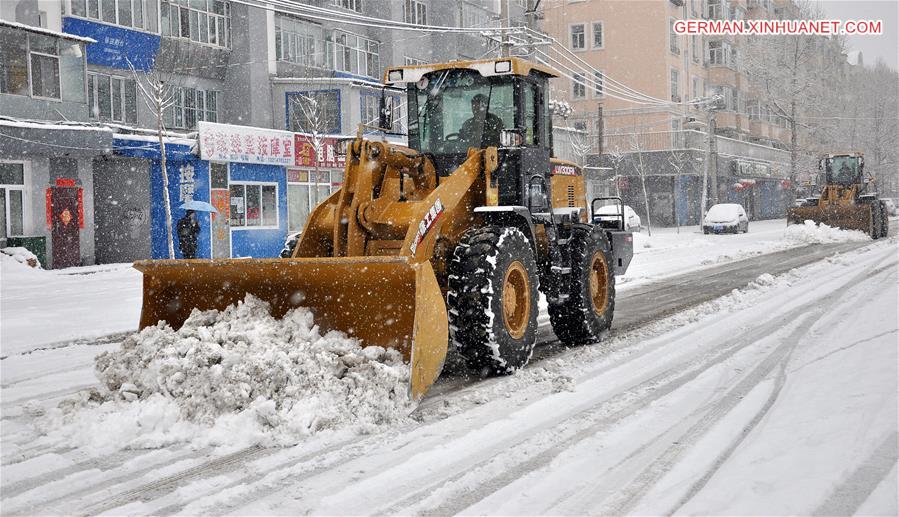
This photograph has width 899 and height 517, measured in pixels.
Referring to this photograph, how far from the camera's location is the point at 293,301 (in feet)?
21.5

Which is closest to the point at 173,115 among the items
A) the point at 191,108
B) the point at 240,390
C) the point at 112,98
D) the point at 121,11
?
the point at 191,108

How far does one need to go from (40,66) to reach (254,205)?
7.71 meters

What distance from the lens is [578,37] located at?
5119 cm

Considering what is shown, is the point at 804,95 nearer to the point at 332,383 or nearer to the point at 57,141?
the point at 57,141

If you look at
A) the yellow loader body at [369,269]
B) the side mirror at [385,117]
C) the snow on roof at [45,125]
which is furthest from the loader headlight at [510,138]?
the snow on roof at [45,125]

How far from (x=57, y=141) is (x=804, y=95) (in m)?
47.5

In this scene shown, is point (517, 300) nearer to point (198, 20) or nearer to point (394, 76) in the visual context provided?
point (394, 76)

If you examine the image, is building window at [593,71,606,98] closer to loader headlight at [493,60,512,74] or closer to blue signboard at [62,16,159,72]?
blue signboard at [62,16,159,72]

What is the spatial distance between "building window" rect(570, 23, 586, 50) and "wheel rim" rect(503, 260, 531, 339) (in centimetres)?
4592

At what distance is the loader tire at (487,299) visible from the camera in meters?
6.58

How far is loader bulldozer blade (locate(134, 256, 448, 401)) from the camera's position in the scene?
19.6ft

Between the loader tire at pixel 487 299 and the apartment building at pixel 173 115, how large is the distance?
12.5m

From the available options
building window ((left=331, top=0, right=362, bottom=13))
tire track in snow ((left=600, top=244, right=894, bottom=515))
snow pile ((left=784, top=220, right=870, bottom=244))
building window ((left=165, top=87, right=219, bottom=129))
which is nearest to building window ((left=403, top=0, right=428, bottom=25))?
building window ((left=331, top=0, right=362, bottom=13))

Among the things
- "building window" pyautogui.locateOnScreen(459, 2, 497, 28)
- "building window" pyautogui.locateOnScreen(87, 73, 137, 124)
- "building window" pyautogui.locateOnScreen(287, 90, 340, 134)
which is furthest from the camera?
"building window" pyautogui.locateOnScreen(459, 2, 497, 28)
